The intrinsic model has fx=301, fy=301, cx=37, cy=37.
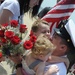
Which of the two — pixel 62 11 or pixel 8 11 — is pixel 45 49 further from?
pixel 62 11

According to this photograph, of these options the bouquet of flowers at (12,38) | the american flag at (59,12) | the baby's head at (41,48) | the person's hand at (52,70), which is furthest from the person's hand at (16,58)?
the american flag at (59,12)

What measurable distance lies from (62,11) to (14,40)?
1762 mm

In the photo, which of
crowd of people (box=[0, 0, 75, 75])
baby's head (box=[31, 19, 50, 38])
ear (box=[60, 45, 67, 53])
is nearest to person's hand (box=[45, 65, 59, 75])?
crowd of people (box=[0, 0, 75, 75])

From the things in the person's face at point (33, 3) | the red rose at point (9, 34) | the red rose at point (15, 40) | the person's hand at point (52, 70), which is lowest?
the person's hand at point (52, 70)

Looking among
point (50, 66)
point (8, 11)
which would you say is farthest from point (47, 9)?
point (50, 66)

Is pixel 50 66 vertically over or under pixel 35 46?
under

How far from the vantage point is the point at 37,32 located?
11.3 feet

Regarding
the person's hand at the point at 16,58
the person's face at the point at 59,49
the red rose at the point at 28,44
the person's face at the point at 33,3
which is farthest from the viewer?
the person's face at the point at 33,3

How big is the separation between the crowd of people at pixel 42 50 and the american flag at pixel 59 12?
0.55 meters

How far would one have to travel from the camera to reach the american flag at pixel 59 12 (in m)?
4.23

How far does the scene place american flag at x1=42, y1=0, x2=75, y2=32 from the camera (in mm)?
4230

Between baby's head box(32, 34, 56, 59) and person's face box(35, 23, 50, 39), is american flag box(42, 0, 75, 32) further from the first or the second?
baby's head box(32, 34, 56, 59)

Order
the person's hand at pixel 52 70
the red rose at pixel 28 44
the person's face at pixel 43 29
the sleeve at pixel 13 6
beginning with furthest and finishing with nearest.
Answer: the sleeve at pixel 13 6 → the person's face at pixel 43 29 → the person's hand at pixel 52 70 → the red rose at pixel 28 44

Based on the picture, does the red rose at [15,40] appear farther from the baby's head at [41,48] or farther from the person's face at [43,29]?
the person's face at [43,29]
